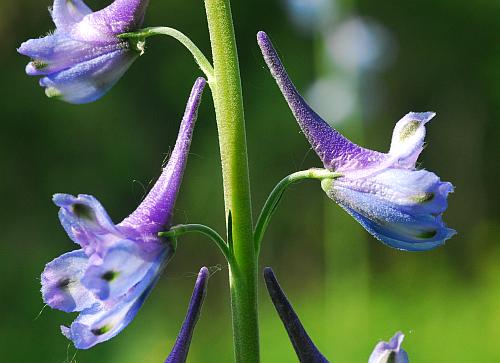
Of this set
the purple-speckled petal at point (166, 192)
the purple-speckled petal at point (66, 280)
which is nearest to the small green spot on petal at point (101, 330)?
the purple-speckled petal at point (66, 280)

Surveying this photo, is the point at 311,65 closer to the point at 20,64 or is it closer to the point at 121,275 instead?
the point at 20,64

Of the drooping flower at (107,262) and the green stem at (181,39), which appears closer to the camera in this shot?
the drooping flower at (107,262)

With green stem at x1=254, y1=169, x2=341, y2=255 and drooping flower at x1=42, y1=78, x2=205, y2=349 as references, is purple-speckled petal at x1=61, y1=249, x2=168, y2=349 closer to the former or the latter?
drooping flower at x1=42, y1=78, x2=205, y2=349

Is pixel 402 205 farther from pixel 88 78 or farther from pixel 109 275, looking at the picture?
pixel 88 78

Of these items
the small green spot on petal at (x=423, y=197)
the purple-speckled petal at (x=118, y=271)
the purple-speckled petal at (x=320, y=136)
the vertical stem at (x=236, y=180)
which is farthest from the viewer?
the purple-speckled petal at (x=320, y=136)

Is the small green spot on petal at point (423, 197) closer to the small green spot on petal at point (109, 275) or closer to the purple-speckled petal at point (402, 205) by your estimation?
the purple-speckled petal at point (402, 205)

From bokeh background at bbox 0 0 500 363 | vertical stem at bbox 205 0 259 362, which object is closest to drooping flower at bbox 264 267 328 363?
vertical stem at bbox 205 0 259 362

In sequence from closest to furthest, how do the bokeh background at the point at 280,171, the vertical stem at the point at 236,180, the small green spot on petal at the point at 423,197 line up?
1. the small green spot on petal at the point at 423,197
2. the vertical stem at the point at 236,180
3. the bokeh background at the point at 280,171

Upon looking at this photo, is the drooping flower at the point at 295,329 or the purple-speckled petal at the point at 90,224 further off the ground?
the purple-speckled petal at the point at 90,224
